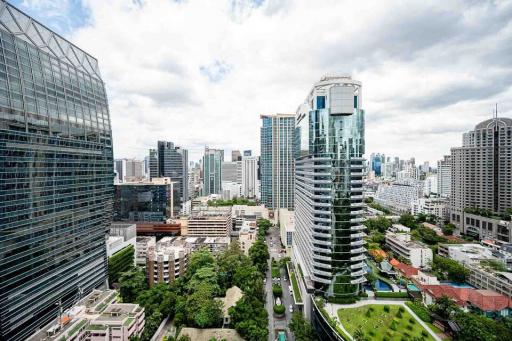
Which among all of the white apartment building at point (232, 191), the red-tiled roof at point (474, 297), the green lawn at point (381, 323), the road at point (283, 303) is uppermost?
the white apartment building at point (232, 191)

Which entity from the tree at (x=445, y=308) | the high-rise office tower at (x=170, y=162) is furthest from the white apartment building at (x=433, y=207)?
the high-rise office tower at (x=170, y=162)

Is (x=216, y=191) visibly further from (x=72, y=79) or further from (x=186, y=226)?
(x=72, y=79)

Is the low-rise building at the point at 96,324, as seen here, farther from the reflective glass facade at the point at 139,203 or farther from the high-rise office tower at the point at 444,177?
the high-rise office tower at the point at 444,177

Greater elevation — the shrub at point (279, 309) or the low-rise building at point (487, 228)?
the low-rise building at point (487, 228)

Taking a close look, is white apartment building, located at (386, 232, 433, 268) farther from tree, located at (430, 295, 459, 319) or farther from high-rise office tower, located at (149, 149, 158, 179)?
high-rise office tower, located at (149, 149, 158, 179)

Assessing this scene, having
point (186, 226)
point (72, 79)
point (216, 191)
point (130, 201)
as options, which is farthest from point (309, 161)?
point (216, 191)

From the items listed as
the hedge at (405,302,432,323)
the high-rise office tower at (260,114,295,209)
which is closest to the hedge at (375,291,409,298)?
the hedge at (405,302,432,323)
